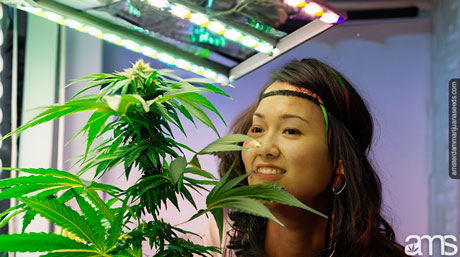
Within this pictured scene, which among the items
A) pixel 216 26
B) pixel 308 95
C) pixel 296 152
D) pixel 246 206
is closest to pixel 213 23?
pixel 216 26

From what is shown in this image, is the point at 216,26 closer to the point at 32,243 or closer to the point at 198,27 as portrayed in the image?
the point at 198,27

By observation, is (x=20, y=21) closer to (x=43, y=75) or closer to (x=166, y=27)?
(x=43, y=75)

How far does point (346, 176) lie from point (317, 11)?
1.97ft

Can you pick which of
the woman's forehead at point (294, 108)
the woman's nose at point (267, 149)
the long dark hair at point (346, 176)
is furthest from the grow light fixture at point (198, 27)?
the woman's nose at point (267, 149)

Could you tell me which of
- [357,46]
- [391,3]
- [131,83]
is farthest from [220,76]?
[131,83]

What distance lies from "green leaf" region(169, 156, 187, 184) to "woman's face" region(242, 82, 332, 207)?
0.74 m

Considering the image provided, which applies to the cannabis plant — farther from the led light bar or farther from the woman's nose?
the led light bar

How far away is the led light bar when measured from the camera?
215 cm

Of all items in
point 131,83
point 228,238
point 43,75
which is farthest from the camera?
point 43,75

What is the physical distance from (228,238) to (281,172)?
38cm

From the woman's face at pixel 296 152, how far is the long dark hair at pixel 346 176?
0.05 m

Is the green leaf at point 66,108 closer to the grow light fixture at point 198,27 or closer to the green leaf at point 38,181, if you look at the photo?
the green leaf at point 38,181

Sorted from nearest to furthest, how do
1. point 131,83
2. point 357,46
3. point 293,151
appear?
point 131,83 < point 293,151 < point 357,46

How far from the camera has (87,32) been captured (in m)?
2.42
